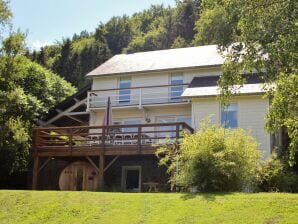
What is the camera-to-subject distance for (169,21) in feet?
243

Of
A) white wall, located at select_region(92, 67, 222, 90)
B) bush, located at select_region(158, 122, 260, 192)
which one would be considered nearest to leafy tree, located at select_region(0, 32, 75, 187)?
white wall, located at select_region(92, 67, 222, 90)

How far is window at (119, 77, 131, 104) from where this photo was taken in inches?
1148

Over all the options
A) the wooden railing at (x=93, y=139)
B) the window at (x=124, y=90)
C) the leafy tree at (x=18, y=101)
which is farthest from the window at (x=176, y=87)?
the leafy tree at (x=18, y=101)

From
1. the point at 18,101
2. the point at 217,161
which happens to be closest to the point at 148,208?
the point at 217,161

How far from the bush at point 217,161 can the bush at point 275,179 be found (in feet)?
4.52

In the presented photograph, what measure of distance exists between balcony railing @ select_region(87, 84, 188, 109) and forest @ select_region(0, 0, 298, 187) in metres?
3.21

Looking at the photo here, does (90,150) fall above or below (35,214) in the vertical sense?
above

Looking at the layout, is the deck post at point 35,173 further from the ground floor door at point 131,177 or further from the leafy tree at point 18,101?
the ground floor door at point 131,177

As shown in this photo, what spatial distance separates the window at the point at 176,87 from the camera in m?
27.8

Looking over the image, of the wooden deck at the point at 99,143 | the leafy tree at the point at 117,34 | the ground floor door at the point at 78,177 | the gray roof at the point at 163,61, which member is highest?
the leafy tree at the point at 117,34

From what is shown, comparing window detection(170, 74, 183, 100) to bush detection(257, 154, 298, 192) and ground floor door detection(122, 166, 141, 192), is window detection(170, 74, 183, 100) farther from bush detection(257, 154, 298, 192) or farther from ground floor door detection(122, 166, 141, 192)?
bush detection(257, 154, 298, 192)

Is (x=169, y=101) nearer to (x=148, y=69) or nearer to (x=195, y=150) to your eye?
(x=148, y=69)

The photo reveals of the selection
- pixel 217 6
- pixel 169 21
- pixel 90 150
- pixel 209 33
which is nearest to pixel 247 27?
pixel 217 6

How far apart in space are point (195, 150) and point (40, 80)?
1637 centimetres
